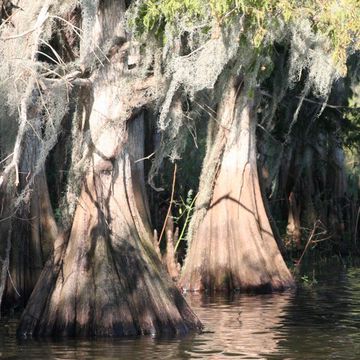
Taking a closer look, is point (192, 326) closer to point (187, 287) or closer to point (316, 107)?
point (187, 287)

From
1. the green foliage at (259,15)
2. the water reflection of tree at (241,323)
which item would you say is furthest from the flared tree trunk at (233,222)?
the green foliage at (259,15)

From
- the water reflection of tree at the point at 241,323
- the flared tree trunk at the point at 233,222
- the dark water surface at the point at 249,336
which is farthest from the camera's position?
the flared tree trunk at the point at 233,222

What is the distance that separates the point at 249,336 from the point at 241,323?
1164 mm

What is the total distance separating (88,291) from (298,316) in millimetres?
3357

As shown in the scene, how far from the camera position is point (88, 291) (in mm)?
12328

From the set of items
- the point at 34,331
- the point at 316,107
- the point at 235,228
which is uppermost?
the point at 316,107

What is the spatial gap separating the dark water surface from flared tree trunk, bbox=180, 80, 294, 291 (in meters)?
0.62

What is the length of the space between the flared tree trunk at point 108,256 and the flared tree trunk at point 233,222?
4.40m

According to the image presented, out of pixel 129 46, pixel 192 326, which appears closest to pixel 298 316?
pixel 192 326

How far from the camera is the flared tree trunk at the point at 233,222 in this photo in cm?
1756

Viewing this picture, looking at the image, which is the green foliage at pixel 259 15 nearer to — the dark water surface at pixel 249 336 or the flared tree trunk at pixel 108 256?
the flared tree trunk at pixel 108 256

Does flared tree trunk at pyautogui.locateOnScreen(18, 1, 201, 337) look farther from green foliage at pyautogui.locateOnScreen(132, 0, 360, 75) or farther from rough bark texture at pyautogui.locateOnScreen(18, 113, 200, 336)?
green foliage at pyautogui.locateOnScreen(132, 0, 360, 75)

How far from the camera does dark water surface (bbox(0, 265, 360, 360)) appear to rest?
11.4 m

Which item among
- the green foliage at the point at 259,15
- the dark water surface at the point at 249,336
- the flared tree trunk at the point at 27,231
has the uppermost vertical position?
the green foliage at the point at 259,15
